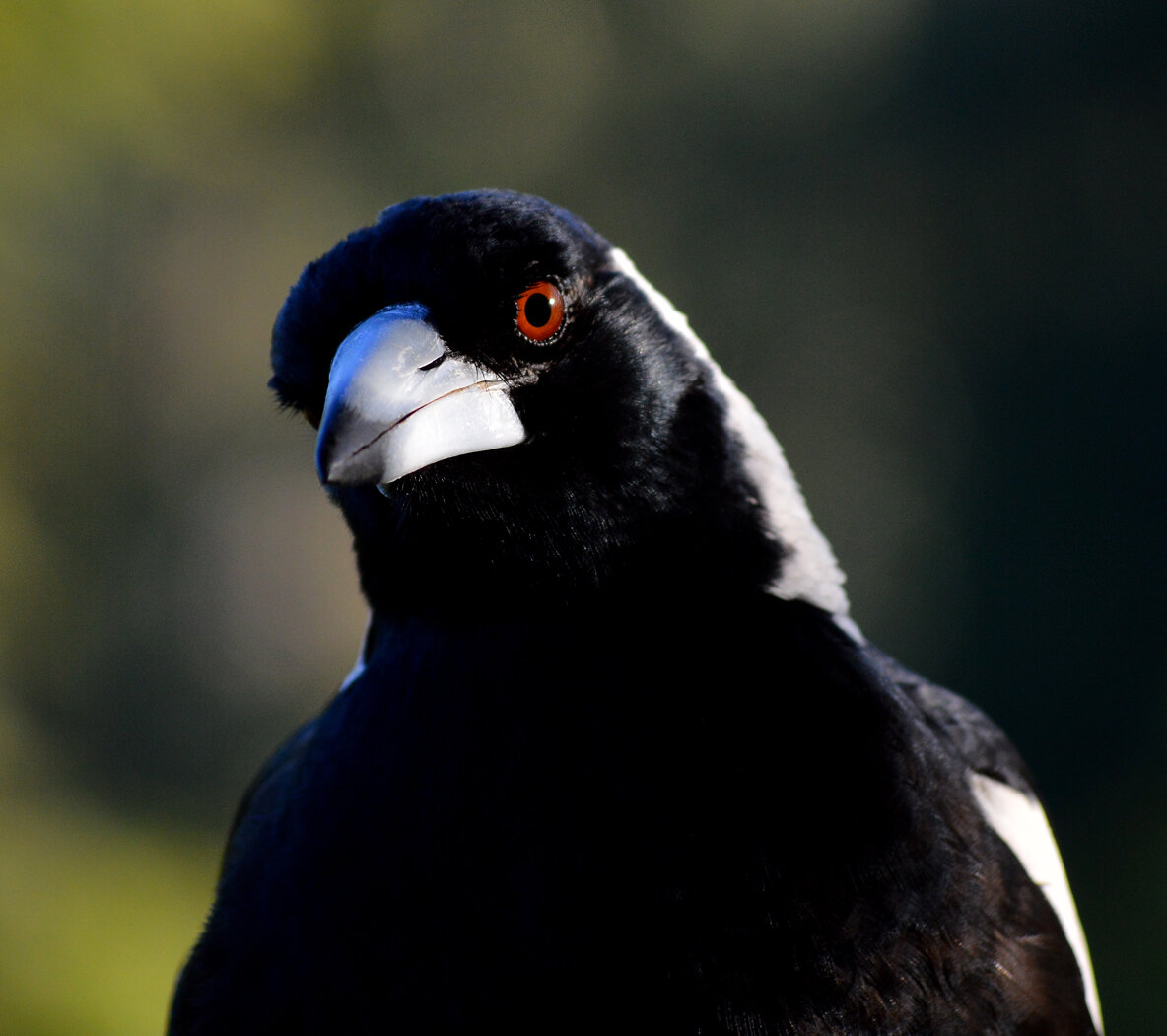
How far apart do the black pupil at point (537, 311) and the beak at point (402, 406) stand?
75mm

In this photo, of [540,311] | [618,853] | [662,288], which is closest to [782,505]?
[540,311]

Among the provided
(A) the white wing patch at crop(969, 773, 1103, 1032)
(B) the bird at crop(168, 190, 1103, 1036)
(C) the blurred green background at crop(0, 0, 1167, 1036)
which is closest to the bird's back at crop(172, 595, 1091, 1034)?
(B) the bird at crop(168, 190, 1103, 1036)

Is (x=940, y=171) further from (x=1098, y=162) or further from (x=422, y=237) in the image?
(x=422, y=237)

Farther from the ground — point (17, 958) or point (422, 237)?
point (422, 237)

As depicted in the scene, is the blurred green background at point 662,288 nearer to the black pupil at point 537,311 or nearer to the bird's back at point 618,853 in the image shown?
the bird's back at point 618,853

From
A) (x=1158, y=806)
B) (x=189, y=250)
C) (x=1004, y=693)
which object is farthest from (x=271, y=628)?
(x=1158, y=806)

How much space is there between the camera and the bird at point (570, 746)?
1.09 meters

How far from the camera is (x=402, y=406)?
1136 mm

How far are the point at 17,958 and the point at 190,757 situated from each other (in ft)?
7.84

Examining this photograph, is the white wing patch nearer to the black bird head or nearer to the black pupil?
the black bird head

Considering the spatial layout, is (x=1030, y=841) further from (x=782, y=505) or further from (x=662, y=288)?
(x=662, y=288)

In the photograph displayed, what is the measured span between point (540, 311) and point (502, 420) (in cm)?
12

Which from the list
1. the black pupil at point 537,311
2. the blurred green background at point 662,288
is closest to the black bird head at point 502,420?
the black pupil at point 537,311

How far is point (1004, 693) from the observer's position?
6.96 meters
